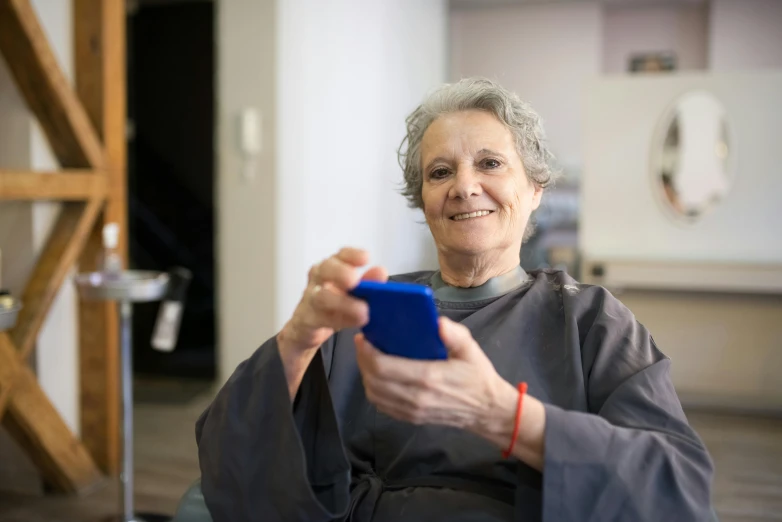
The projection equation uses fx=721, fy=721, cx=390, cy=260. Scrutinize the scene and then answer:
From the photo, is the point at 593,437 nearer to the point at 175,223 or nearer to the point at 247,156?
the point at 247,156

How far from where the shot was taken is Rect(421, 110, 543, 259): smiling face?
1.27 metres

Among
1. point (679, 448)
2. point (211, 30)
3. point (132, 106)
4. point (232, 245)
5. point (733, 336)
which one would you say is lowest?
point (733, 336)

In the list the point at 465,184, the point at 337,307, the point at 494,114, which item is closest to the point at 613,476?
the point at 337,307

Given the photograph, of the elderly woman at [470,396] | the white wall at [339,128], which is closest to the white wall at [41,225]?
the white wall at [339,128]

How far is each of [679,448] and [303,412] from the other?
1.77ft

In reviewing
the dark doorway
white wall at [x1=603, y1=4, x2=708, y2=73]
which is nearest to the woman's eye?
the dark doorway

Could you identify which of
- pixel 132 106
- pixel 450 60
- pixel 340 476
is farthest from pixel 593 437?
pixel 450 60

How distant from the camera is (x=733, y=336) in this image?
320 cm

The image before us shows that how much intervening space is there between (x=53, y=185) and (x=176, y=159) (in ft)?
8.14

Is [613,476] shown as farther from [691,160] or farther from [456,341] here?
[691,160]

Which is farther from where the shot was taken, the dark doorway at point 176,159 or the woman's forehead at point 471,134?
the dark doorway at point 176,159

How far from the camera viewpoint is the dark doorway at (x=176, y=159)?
471 centimetres

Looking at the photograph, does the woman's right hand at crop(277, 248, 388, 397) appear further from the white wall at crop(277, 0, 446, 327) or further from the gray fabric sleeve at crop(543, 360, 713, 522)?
the white wall at crop(277, 0, 446, 327)

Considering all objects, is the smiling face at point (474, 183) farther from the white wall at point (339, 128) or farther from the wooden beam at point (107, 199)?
the wooden beam at point (107, 199)
